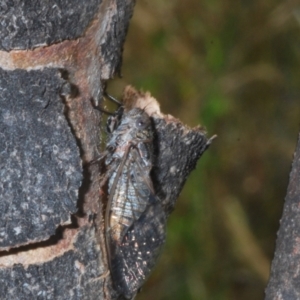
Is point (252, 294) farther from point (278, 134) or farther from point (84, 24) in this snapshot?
point (84, 24)

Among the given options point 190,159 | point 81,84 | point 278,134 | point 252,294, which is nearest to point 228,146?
point 278,134

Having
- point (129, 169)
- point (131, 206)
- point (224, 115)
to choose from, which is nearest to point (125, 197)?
point (131, 206)

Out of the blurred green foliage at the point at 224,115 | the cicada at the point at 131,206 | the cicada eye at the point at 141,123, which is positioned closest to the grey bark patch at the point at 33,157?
the cicada at the point at 131,206

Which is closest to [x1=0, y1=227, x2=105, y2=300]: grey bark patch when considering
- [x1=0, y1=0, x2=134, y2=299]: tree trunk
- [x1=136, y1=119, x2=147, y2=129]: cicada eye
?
[x1=0, y1=0, x2=134, y2=299]: tree trunk

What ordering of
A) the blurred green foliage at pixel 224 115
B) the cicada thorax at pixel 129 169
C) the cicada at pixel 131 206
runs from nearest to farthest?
the cicada at pixel 131 206 < the cicada thorax at pixel 129 169 < the blurred green foliage at pixel 224 115

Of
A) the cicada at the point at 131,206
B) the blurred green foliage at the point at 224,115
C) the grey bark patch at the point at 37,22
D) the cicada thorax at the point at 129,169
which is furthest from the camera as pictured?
the blurred green foliage at the point at 224,115

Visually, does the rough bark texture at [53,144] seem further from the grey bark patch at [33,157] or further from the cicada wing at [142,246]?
the cicada wing at [142,246]
